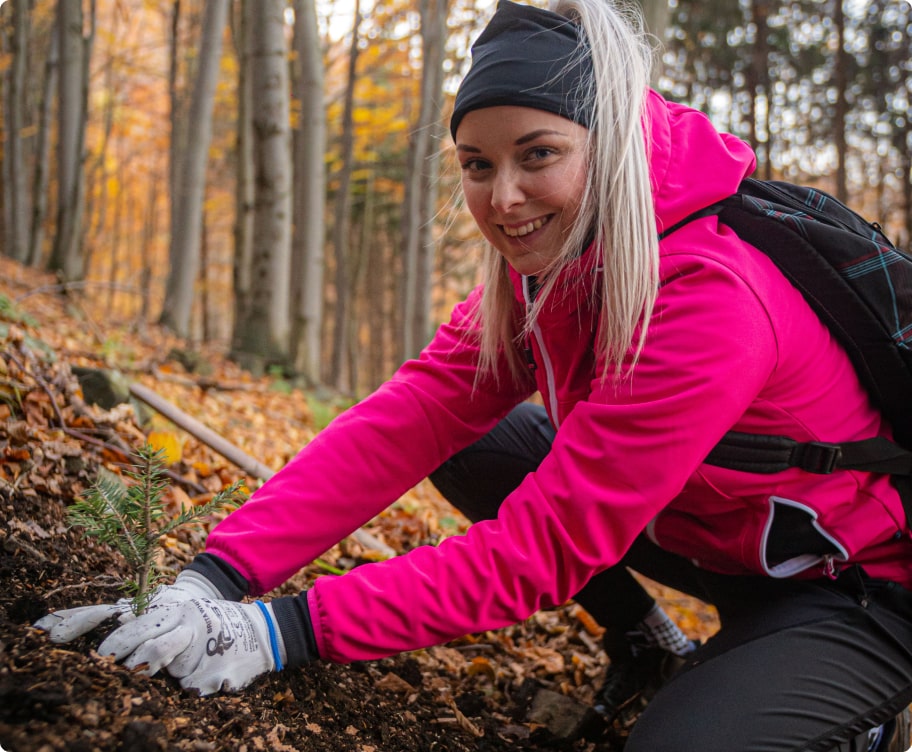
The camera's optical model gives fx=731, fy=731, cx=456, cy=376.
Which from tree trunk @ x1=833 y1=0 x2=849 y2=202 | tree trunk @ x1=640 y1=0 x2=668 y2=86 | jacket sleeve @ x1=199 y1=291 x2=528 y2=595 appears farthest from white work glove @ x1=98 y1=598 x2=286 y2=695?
tree trunk @ x1=833 y1=0 x2=849 y2=202

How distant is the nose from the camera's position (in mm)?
1811

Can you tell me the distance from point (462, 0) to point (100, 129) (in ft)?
55.9

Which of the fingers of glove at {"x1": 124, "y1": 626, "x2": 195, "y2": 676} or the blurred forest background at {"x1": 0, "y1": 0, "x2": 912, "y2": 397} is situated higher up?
the blurred forest background at {"x1": 0, "y1": 0, "x2": 912, "y2": 397}

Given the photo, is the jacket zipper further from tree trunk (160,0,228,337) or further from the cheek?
tree trunk (160,0,228,337)

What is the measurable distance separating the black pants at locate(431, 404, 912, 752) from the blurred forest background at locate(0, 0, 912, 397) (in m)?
1.47

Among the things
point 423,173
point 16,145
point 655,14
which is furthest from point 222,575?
point 16,145

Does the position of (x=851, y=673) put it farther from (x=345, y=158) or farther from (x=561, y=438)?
(x=345, y=158)

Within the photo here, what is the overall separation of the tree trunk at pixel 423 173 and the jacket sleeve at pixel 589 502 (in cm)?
636

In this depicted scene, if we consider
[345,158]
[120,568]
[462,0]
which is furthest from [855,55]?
[120,568]

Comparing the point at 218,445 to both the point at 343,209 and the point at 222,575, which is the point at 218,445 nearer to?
the point at 222,575

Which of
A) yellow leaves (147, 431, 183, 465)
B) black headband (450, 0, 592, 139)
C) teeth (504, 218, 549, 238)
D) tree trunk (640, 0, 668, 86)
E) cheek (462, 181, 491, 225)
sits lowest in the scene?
yellow leaves (147, 431, 183, 465)

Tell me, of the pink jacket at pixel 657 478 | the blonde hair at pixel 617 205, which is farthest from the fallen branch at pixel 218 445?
the blonde hair at pixel 617 205

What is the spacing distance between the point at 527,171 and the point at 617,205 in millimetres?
244

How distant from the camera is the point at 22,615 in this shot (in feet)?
5.17
